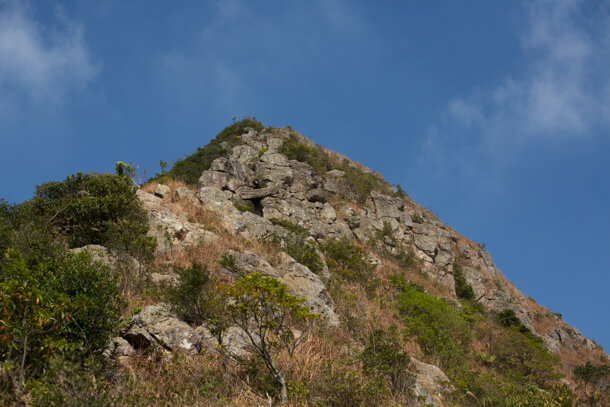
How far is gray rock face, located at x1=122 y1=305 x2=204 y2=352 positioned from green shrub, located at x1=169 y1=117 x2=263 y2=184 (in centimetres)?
1613

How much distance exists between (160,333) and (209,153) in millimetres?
20345

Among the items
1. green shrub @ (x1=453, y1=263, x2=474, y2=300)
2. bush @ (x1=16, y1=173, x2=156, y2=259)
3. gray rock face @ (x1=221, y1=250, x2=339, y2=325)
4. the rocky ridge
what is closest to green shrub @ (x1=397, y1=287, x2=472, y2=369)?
the rocky ridge

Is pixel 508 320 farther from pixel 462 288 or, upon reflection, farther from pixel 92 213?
pixel 92 213

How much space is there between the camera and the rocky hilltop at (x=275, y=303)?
5656mm

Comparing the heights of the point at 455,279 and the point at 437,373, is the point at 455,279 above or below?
above

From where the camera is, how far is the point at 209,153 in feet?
86.0

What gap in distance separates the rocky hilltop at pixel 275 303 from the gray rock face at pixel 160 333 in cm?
2

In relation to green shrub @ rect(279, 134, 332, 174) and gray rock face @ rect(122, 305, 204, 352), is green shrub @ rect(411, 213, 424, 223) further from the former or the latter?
gray rock face @ rect(122, 305, 204, 352)

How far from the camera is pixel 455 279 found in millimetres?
24844

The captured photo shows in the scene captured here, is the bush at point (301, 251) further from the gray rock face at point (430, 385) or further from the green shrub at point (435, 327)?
the gray rock face at point (430, 385)

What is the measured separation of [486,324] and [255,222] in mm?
10862

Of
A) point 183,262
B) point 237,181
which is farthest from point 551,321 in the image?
point 183,262

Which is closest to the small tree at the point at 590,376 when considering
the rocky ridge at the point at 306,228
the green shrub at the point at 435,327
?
the rocky ridge at the point at 306,228

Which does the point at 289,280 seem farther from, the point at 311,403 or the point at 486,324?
the point at 486,324
